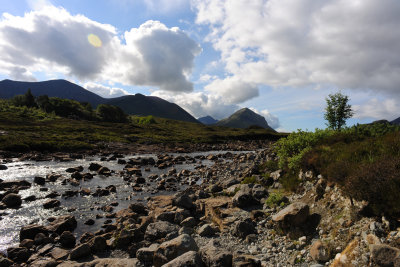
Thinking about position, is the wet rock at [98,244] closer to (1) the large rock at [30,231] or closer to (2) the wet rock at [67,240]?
(2) the wet rock at [67,240]

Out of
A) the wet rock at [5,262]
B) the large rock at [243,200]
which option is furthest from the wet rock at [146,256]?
the large rock at [243,200]

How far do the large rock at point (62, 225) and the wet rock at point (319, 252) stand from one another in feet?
44.2

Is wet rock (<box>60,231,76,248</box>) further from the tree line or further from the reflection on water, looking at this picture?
the tree line

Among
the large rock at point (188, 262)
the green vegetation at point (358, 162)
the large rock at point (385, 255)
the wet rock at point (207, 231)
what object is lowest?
the wet rock at point (207, 231)

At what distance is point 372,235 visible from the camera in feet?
22.3

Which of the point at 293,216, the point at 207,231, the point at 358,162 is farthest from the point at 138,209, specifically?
the point at 358,162

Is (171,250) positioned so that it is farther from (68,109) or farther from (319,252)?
(68,109)

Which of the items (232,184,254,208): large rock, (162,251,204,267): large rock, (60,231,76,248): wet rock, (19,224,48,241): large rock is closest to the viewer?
(162,251,204,267): large rock

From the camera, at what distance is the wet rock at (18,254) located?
1072 centimetres

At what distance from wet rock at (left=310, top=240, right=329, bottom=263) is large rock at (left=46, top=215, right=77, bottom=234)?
13.5 m

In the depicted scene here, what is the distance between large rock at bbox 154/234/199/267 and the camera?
29.2 ft

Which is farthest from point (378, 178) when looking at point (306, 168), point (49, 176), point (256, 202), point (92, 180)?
point (49, 176)

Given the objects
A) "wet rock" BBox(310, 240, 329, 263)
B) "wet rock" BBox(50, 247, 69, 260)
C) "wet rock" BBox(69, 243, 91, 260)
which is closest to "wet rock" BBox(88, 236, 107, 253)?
"wet rock" BBox(69, 243, 91, 260)

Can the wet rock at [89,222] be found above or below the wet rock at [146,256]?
below
